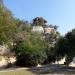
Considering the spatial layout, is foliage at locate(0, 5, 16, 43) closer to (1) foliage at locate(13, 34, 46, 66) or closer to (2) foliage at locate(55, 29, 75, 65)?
(1) foliage at locate(13, 34, 46, 66)

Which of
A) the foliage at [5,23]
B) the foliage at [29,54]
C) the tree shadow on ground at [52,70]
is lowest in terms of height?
the tree shadow on ground at [52,70]

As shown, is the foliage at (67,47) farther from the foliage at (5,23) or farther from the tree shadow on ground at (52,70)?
the foliage at (5,23)

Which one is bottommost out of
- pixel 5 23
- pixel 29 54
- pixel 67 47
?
pixel 29 54

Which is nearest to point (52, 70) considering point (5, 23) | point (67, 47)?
point (67, 47)

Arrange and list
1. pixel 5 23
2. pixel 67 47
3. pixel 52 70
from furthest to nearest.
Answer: pixel 67 47
pixel 52 70
pixel 5 23

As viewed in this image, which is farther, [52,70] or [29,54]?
[29,54]

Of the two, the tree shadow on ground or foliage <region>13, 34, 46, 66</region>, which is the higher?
foliage <region>13, 34, 46, 66</region>

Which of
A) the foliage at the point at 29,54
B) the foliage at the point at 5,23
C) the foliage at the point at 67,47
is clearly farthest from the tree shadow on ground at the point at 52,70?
the foliage at the point at 5,23

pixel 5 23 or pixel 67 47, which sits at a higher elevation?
pixel 5 23

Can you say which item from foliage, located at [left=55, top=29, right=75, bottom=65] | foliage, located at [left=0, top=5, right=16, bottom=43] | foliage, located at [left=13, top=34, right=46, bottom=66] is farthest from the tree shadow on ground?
foliage, located at [left=0, top=5, right=16, bottom=43]

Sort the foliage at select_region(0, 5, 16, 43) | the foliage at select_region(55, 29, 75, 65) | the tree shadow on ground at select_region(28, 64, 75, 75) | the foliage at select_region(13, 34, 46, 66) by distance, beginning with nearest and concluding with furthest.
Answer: the foliage at select_region(0, 5, 16, 43) → the tree shadow on ground at select_region(28, 64, 75, 75) → the foliage at select_region(55, 29, 75, 65) → the foliage at select_region(13, 34, 46, 66)

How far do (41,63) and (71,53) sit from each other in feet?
15.3

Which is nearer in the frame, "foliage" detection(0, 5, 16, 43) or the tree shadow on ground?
"foliage" detection(0, 5, 16, 43)

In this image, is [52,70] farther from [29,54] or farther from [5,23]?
[5,23]
